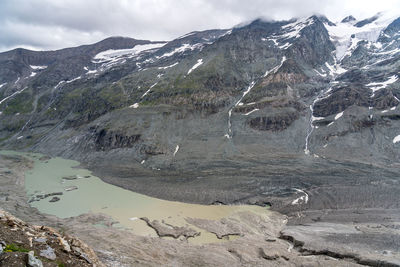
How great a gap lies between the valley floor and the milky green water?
2.95 metres

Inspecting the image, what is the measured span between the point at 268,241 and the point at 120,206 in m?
27.3

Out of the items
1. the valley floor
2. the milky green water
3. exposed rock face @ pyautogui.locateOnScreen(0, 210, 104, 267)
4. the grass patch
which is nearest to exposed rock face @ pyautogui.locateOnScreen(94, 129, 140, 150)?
the milky green water

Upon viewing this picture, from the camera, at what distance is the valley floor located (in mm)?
26125

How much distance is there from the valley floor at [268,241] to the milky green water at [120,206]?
9.67 feet

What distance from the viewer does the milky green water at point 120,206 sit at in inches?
1668

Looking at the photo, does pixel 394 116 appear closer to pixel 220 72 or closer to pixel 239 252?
pixel 220 72

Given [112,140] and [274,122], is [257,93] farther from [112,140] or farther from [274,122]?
[112,140]

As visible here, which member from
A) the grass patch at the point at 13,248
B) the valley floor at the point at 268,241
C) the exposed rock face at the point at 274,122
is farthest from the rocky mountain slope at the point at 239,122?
the grass patch at the point at 13,248

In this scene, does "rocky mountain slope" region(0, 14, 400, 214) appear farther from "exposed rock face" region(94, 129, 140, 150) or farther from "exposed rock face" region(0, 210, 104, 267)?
"exposed rock face" region(0, 210, 104, 267)

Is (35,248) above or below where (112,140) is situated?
above

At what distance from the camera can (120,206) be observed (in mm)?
A: 50188

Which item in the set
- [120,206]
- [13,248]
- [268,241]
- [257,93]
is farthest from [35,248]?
[257,93]

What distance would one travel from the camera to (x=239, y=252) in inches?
1155

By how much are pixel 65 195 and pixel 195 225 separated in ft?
98.2
